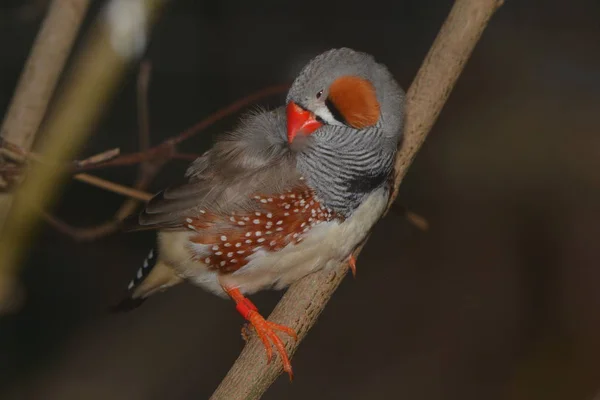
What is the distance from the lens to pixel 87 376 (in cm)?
358

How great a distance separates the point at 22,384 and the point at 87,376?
0.28 metres

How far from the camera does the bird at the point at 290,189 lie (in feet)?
5.34

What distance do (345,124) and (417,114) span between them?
30 centimetres

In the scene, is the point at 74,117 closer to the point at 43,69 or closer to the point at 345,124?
the point at 43,69

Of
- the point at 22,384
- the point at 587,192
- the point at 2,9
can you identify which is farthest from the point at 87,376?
the point at 587,192

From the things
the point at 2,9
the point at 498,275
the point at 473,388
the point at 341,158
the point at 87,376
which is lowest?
the point at 473,388

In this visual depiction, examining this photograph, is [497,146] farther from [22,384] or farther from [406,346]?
[22,384]

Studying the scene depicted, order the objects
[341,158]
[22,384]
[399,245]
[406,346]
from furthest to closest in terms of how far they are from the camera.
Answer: [399,245]
[406,346]
[22,384]
[341,158]

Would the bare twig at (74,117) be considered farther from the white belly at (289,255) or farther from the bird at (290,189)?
the white belly at (289,255)

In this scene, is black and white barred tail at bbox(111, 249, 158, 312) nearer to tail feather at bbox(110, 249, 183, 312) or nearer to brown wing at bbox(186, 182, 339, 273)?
tail feather at bbox(110, 249, 183, 312)

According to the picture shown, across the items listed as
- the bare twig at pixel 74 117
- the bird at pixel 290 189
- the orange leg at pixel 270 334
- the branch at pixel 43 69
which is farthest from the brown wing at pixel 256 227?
the bare twig at pixel 74 117

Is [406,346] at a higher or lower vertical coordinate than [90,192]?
lower

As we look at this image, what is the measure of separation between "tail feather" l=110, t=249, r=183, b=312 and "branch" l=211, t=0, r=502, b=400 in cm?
35

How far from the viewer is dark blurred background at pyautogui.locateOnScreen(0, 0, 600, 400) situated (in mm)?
3600
